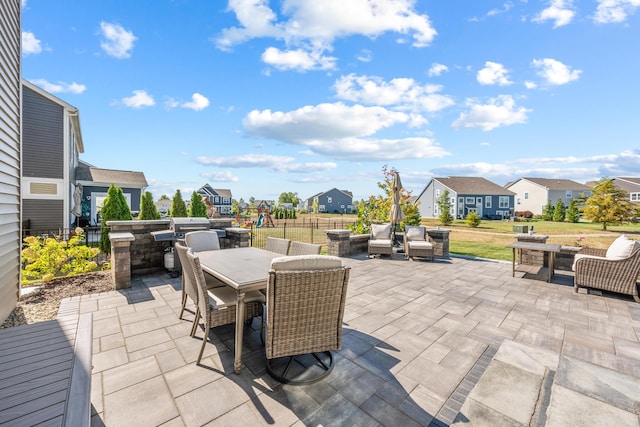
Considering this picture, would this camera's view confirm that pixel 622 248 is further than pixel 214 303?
Yes

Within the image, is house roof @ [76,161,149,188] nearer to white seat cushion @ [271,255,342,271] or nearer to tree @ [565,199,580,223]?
white seat cushion @ [271,255,342,271]

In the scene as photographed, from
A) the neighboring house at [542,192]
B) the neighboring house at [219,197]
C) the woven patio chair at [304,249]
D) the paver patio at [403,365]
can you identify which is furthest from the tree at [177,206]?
the neighboring house at [542,192]

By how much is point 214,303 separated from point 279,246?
153 cm

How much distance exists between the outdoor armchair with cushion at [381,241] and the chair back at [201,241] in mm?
4473

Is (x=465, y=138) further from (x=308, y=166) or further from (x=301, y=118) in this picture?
(x=308, y=166)

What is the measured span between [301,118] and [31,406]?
13.9m

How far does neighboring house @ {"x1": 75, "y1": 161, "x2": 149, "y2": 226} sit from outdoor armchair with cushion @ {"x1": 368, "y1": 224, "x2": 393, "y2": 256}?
14036 millimetres

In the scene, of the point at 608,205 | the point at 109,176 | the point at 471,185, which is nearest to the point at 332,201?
the point at 471,185

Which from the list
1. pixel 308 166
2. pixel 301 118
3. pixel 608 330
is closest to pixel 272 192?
pixel 308 166

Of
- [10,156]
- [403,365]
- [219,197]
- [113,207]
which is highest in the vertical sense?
[219,197]

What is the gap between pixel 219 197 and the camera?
48.6 meters

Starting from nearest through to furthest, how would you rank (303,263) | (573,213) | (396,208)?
1. (303,263)
2. (396,208)
3. (573,213)

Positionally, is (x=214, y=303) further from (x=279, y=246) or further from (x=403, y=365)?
(x=403, y=365)

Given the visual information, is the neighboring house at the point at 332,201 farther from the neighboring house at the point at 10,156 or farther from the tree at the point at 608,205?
the neighboring house at the point at 10,156
